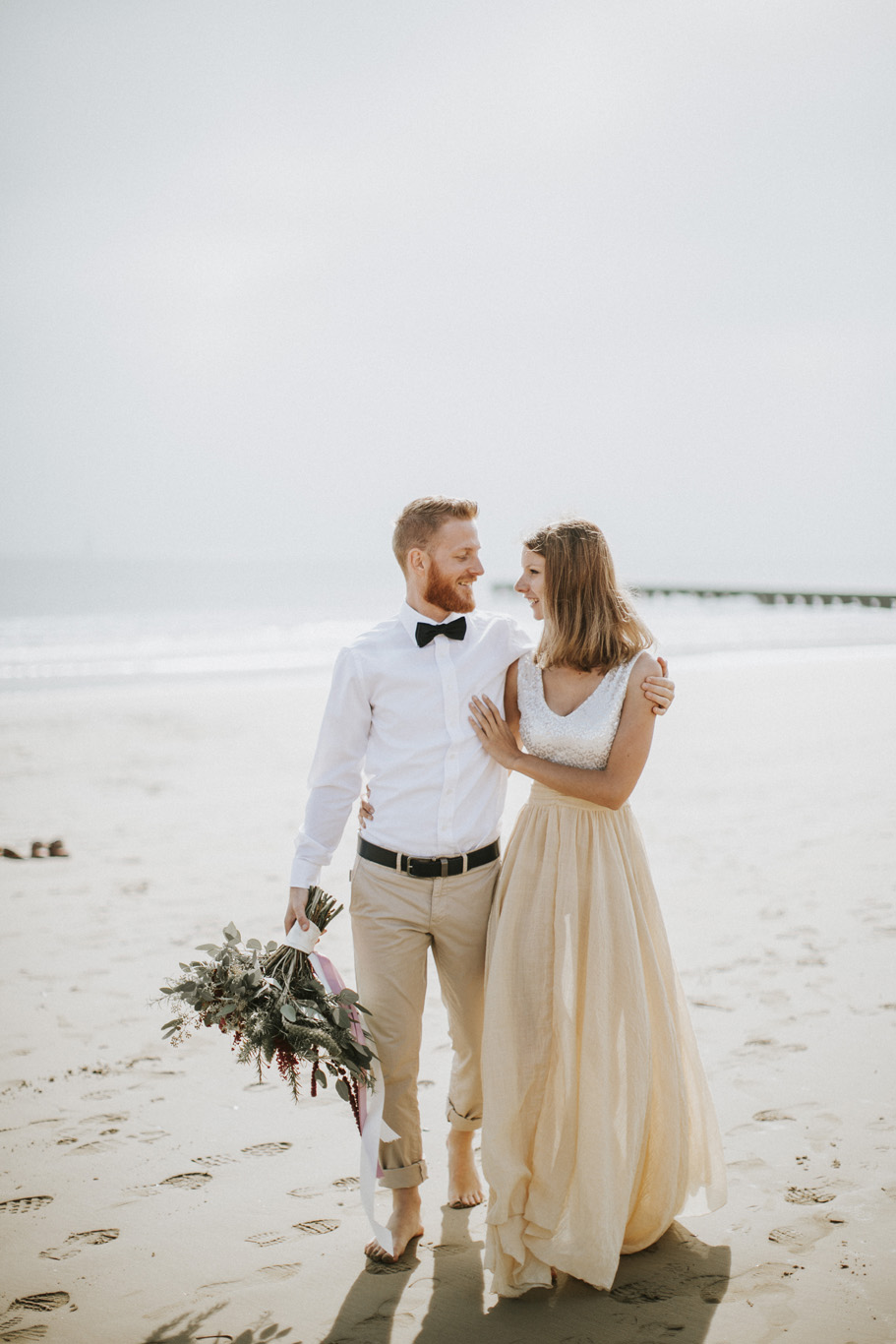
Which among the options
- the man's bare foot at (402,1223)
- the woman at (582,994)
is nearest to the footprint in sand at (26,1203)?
the man's bare foot at (402,1223)

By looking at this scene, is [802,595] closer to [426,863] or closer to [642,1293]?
[426,863]

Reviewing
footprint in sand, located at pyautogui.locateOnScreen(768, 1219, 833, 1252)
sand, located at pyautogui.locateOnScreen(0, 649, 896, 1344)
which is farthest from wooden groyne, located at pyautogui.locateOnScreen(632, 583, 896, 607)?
footprint in sand, located at pyautogui.locateOnScreen(768, 1219, 833, 1252)

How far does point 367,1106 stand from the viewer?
3064mm

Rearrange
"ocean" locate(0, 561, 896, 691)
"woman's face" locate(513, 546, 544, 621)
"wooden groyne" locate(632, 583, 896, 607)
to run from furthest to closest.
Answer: "wooden groyne" locate(632, 583, 896, 607)
"ocean" locate(0, 561, 896, 691)
"woman's face" locate(513, 546, 544, 621)

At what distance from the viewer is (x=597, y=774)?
3008 mm

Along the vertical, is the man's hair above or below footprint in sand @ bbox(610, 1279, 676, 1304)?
above

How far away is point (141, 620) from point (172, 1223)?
37.6 meters

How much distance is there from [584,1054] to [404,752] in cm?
110

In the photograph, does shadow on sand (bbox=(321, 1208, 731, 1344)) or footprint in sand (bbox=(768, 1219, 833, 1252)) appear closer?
shadow on sand (bbox=(321, 1208, 731, 1344))

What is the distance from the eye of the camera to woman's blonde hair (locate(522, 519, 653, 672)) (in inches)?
121

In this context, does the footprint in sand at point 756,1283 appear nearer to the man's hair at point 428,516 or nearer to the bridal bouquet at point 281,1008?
the bridal bouquet at point 281,1008

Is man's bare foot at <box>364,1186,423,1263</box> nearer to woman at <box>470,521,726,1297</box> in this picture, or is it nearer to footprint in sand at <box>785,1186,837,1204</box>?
woman at <box>470,521,726,1297</box>

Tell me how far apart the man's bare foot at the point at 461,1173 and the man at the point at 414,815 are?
0.15 meters

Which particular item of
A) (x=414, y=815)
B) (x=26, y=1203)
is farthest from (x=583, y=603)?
(x=26, y=1203)
